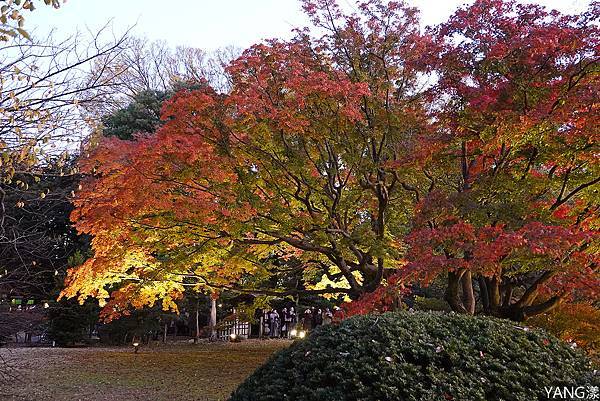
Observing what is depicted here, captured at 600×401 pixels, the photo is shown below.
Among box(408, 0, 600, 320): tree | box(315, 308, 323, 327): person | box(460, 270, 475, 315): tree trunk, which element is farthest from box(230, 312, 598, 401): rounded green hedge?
box(315, 308, 323, 327): person

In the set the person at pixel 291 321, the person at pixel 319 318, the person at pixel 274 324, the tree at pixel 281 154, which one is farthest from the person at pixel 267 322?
the tree at pixel 281 154

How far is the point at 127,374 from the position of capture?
8.78 metres

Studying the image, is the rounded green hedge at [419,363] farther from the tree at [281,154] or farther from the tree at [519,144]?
the tree at [281,154]

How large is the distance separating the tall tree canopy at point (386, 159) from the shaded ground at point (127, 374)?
5.00 ft

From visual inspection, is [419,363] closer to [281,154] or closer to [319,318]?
[281,154]

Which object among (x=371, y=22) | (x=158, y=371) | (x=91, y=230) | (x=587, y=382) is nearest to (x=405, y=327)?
(x=587, y=382)

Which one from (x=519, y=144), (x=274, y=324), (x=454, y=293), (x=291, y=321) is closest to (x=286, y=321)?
(x=291, y=321)

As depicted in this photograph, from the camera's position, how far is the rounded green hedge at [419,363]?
3016 mm

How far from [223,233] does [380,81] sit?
3016 mm

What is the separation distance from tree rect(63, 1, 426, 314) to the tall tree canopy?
23 mm

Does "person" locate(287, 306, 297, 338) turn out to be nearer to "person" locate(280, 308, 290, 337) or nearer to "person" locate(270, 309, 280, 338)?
"person" locate(280, 308, 290, 337)

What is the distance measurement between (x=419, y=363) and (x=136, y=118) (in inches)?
677

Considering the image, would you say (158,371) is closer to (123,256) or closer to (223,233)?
(123,256)

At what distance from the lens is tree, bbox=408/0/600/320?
16.5ft
